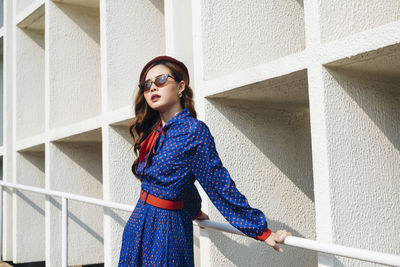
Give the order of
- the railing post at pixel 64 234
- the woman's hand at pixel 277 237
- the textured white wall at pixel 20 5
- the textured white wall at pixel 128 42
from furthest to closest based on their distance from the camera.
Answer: the textured white wall at pixel 20 5 < the textured white wall at pixel 128 42 < the railing post at pixel 64 234 < the woman's hand at pixel 277 237

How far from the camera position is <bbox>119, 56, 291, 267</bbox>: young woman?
5.02 feet

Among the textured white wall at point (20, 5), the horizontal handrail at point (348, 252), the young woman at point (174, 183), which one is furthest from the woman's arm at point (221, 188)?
the textured white wall at point (20, 5)

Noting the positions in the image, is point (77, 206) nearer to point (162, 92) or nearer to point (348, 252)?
point (162, 92)

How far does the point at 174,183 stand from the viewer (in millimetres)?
1595

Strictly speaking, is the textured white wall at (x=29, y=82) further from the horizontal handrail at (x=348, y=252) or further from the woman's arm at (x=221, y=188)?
the horizontal handrail at (x=348, y=252)

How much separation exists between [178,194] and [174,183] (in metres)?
0.04

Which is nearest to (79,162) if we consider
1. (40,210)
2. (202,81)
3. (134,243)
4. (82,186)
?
(82,186)

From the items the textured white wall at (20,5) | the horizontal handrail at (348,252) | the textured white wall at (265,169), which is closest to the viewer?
the horizontal handrail at (348,252)

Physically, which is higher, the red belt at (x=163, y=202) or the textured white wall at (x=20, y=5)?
the textured white wall at (x=20, y=5)

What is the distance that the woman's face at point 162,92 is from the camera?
1.67 m

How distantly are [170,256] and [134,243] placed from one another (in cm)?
14

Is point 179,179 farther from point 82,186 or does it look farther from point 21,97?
point 21,97

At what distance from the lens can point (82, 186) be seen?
378cm

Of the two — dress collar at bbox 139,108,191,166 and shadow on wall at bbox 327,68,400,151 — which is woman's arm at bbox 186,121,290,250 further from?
shadow on wall at bbox 327,68,400,151
